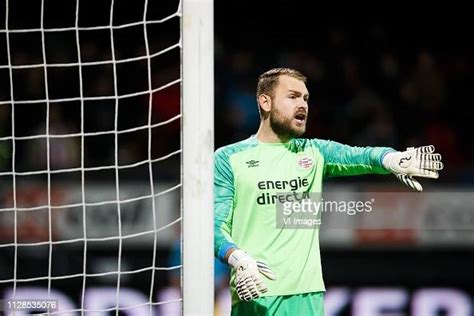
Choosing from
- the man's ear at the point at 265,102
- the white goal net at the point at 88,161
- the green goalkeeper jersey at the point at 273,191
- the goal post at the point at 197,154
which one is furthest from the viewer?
the white goal net at the point at 88,161

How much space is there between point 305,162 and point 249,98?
43 cm

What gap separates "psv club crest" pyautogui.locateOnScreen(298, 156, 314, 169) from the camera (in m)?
5.66

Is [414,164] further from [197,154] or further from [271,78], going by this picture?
[197,154]

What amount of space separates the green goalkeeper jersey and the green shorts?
0.03 metres

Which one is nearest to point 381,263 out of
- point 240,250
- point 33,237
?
point 240,250

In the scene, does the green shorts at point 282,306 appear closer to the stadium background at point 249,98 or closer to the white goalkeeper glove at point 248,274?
the white goalkeeper glove at point 248,274

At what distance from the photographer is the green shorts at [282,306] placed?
557 cm

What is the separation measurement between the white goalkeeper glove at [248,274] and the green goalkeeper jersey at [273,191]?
3 centimetres

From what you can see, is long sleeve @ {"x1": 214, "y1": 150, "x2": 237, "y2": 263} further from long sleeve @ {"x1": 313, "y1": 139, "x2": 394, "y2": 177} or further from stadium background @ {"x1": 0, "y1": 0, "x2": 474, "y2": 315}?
long sleeve @ {"x1": 313, "y1": 139, "x2": 394, "y2": 177}

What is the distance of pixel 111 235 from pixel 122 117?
57cm

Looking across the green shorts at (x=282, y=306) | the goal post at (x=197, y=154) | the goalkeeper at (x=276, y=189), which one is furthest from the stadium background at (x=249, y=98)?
the goal post at (x=197, y=154)

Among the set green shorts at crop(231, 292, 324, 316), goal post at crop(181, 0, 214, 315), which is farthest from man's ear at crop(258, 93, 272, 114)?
goal post at crop(181, 0, 214, 315)

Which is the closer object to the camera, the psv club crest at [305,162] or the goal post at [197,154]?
the goal post at [197,154]

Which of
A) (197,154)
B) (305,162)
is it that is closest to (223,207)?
(305,162)
